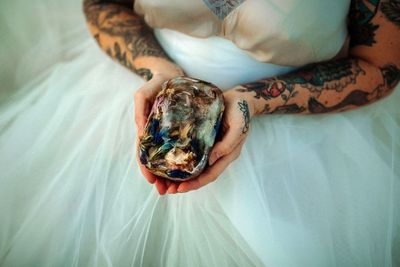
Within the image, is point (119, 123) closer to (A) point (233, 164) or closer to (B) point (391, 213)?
(A) point (233, 164)

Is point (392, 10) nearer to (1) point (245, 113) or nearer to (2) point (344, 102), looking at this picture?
(2) point (344, 102)

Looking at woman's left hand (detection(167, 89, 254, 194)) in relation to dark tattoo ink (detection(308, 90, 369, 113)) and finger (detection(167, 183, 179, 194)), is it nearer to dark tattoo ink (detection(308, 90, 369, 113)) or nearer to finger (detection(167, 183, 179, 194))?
finger (detection(167, 183, 179, 194))

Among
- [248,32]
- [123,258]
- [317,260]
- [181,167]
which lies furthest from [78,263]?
[248,32]

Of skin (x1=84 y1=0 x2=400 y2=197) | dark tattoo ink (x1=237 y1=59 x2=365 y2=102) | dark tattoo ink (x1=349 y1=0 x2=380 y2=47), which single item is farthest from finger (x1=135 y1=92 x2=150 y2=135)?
dark tattoo ink (x1=349 y1=0 x2=380 y2=47)

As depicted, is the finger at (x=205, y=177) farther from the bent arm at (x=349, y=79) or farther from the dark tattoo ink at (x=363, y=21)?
the dark tattoo ink at (x=363, y=21)

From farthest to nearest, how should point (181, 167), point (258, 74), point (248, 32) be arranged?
point (258, 74)
point (248, 32)
point (181, 167)

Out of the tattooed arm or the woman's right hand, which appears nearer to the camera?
the woman's right hand

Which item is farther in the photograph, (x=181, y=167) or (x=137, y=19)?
(x=137, y=19)
